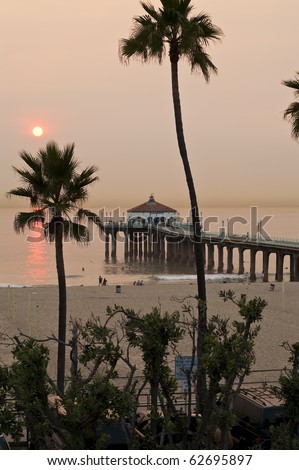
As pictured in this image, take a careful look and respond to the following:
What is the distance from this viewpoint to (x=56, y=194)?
49.4ft

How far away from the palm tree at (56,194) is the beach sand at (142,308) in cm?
439

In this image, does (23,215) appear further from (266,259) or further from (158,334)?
(266,259)

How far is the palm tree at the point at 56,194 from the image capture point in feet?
48.1

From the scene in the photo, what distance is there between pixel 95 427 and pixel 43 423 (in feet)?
1.64

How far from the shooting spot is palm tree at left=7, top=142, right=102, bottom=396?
14.7 m

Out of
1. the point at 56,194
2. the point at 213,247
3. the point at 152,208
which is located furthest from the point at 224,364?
the point at 152,208

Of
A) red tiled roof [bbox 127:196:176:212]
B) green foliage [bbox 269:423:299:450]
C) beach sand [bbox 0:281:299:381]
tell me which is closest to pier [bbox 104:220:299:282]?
red tiled roof [bbox 127:196:176:212]

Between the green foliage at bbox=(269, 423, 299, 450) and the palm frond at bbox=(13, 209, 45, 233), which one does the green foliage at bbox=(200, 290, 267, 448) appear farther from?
the palm frond at bbox=(13, 209, 45, 233)

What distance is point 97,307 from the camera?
36.2m

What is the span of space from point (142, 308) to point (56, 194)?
2024 centimetres

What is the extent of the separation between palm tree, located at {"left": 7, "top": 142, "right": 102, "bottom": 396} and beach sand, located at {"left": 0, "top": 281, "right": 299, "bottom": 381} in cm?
439

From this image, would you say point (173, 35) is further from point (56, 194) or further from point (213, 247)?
point (213, 247)

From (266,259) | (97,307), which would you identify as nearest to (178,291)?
(97,307)

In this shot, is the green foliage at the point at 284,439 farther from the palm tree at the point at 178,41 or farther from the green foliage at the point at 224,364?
the palm tree at the point at 178,41
